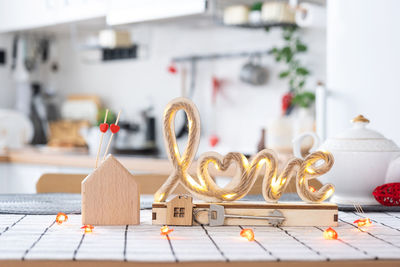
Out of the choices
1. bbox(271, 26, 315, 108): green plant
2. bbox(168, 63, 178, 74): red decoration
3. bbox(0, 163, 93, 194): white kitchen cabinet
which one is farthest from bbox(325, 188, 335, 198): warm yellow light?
bbox(168, 63, 178, 74): red decoration

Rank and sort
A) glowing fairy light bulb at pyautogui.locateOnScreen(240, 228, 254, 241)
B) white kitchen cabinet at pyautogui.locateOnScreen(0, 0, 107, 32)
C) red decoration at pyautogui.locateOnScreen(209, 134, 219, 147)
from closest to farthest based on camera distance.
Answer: glowing fairy light bulb at pyautogui.locateOnScreen(240, 228, 254, 241) → white kitchen cabinet at pyautogui.locateOnScreen(0, 0, 107, 32) → red decoration at pyautogui.locateOnScreen(209, 134, 219, 147)

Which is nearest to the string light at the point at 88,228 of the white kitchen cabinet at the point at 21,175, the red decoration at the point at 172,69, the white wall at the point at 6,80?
the white kitchen cabinet at the point at 21,175

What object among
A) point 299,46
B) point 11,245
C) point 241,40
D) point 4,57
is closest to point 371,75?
point 299,46

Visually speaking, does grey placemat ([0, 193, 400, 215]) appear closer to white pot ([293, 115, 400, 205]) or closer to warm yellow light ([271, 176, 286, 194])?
white pot ([293, 115, 400, 205])

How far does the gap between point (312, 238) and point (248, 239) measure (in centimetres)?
11

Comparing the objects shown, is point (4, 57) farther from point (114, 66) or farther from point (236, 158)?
point (236, 158)

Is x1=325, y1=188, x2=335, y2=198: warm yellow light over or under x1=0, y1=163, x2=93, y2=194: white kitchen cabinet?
over

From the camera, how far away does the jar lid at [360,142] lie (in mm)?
1373

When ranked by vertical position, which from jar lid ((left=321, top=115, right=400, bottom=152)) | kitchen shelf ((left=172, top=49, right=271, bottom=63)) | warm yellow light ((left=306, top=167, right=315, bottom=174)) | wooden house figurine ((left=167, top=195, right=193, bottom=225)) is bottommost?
wooden house figurine ((left=167, top=195, right=193, bottom=225))

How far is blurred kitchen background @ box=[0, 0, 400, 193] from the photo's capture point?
2.56 meters

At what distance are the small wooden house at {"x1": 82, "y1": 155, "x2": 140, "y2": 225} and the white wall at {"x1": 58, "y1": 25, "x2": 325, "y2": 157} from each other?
2.39 m

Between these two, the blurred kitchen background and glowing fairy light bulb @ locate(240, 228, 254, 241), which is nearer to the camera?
glowing fairy light bulb @ locate(240, 228, 254, 241)

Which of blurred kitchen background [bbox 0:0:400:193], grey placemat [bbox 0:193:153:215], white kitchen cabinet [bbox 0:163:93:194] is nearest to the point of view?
grey placemat [bbox 0:193:153:215]

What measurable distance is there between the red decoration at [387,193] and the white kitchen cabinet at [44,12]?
1.75 m
